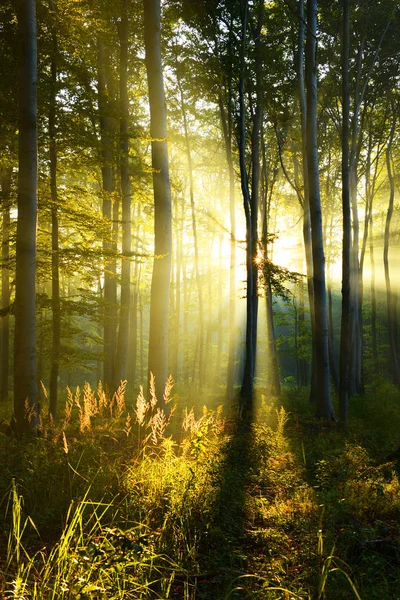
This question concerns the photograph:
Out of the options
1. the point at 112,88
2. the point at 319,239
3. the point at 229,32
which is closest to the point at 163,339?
the point at 319,239

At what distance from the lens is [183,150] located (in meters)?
18.6

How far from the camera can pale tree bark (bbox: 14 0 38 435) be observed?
5957 millimetres

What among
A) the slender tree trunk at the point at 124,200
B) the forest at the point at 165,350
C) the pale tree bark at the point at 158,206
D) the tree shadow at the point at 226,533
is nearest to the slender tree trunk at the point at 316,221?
the forest at the point at 165,350

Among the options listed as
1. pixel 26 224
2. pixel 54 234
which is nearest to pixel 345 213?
pixel 54 234

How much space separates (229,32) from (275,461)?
41.9 feet

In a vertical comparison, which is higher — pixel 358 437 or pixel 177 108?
pixel 177 108

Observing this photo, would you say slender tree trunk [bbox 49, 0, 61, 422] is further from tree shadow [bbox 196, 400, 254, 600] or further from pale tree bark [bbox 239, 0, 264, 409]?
pale tree bark [bbox 239, 0, 264, 409]

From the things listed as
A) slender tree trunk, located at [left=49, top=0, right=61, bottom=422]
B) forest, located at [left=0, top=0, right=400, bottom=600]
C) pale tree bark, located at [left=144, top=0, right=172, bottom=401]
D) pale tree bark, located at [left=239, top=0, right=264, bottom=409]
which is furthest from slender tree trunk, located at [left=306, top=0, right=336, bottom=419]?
slender tree trunk, located at [left=49, top=0, right=61, bottom=422]

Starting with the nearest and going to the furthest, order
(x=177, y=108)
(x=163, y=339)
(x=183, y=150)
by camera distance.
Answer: (x=163, y=339) < (x=177, y=108) < (x=183, y=150)

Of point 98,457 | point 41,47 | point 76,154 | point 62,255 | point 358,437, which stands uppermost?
point 41,47

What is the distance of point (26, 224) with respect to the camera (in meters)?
6.09

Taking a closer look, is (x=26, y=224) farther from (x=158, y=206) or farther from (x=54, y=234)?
(x=54, y=234)

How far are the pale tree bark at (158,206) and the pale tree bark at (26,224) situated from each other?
2056 millimetres

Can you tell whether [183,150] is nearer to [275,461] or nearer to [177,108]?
Answer: [177,108]
